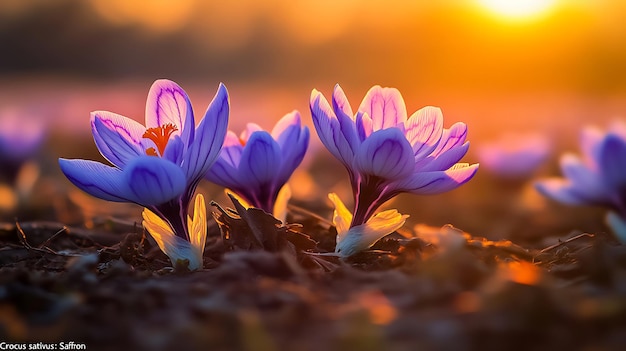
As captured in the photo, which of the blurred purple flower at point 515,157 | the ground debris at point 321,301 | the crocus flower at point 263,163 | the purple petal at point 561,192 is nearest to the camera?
the ground debris at point 321,301

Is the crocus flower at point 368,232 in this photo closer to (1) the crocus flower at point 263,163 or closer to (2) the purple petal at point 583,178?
(1) the crocus flower at point 263,163

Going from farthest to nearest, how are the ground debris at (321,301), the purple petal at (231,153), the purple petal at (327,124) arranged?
Result: the purple petal at (231,153)
the purple petal at (327,124)
the ground debris at (321,301)

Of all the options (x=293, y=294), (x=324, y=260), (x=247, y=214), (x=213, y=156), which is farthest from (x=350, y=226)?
(x=293, y=294)

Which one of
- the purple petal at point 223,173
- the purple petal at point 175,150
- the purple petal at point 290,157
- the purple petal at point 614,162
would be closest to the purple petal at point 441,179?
the purple petal at point 290,157

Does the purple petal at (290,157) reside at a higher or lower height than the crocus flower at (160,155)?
higher

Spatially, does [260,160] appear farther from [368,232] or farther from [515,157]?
[515,157]

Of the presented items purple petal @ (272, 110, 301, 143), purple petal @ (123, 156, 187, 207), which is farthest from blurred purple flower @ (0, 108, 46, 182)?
purple petal @ (123, 156, 187, 207)

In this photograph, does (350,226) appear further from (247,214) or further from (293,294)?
(293,294)
